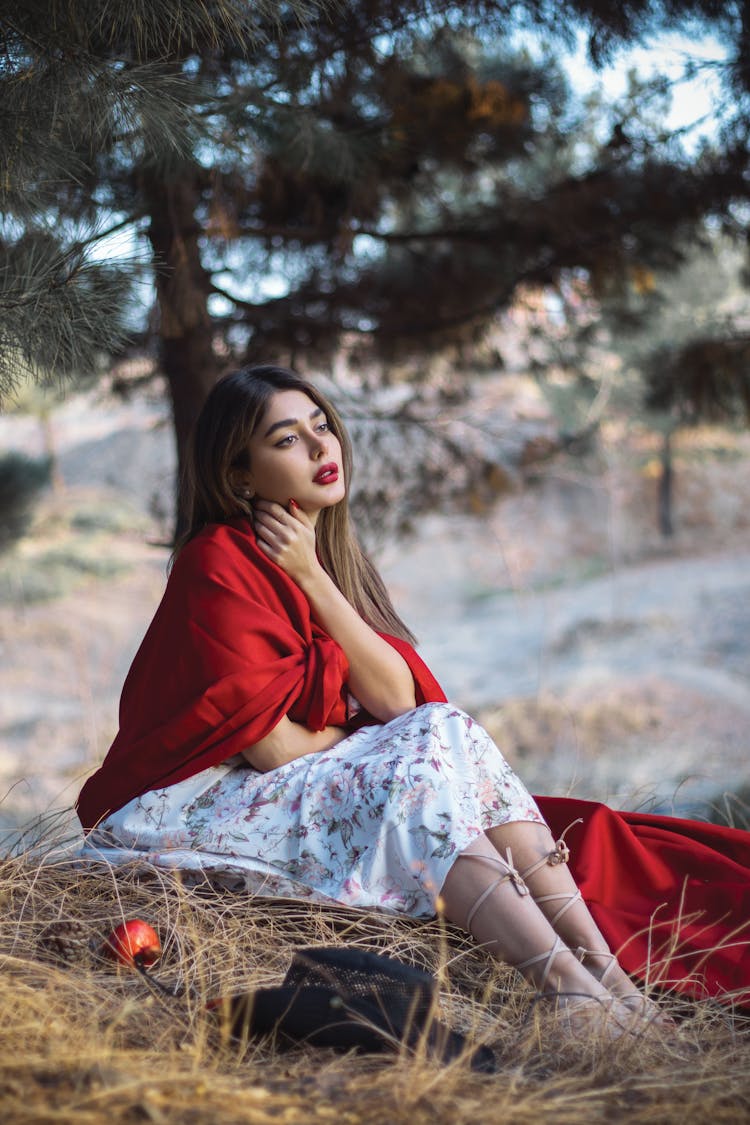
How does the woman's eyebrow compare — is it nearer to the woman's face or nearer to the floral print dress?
the woman's face

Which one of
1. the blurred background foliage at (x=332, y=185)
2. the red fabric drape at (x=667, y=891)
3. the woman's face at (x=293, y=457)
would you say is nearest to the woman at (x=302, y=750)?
the woman's face at (x=293, y=457)

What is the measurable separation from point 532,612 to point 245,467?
13622 millimetres

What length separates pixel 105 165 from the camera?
3.12 metres

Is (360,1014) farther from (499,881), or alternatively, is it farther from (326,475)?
(326,475)

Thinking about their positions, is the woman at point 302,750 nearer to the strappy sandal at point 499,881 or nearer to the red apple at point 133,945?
the strappy sandal at point 499,881

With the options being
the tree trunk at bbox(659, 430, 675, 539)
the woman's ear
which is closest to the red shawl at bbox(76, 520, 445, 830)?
the woman's ear

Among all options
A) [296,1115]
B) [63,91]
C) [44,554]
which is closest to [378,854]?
[296,1115]

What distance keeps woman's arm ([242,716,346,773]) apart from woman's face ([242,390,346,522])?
0.55 m

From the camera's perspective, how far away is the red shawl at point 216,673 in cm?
207

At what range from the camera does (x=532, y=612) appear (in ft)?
51.5

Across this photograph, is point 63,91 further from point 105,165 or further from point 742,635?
point 742,635

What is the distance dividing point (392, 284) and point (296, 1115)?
11.7ft

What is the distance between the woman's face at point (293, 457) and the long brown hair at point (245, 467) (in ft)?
0.09

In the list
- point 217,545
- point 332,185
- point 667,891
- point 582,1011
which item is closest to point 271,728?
point 217,545
